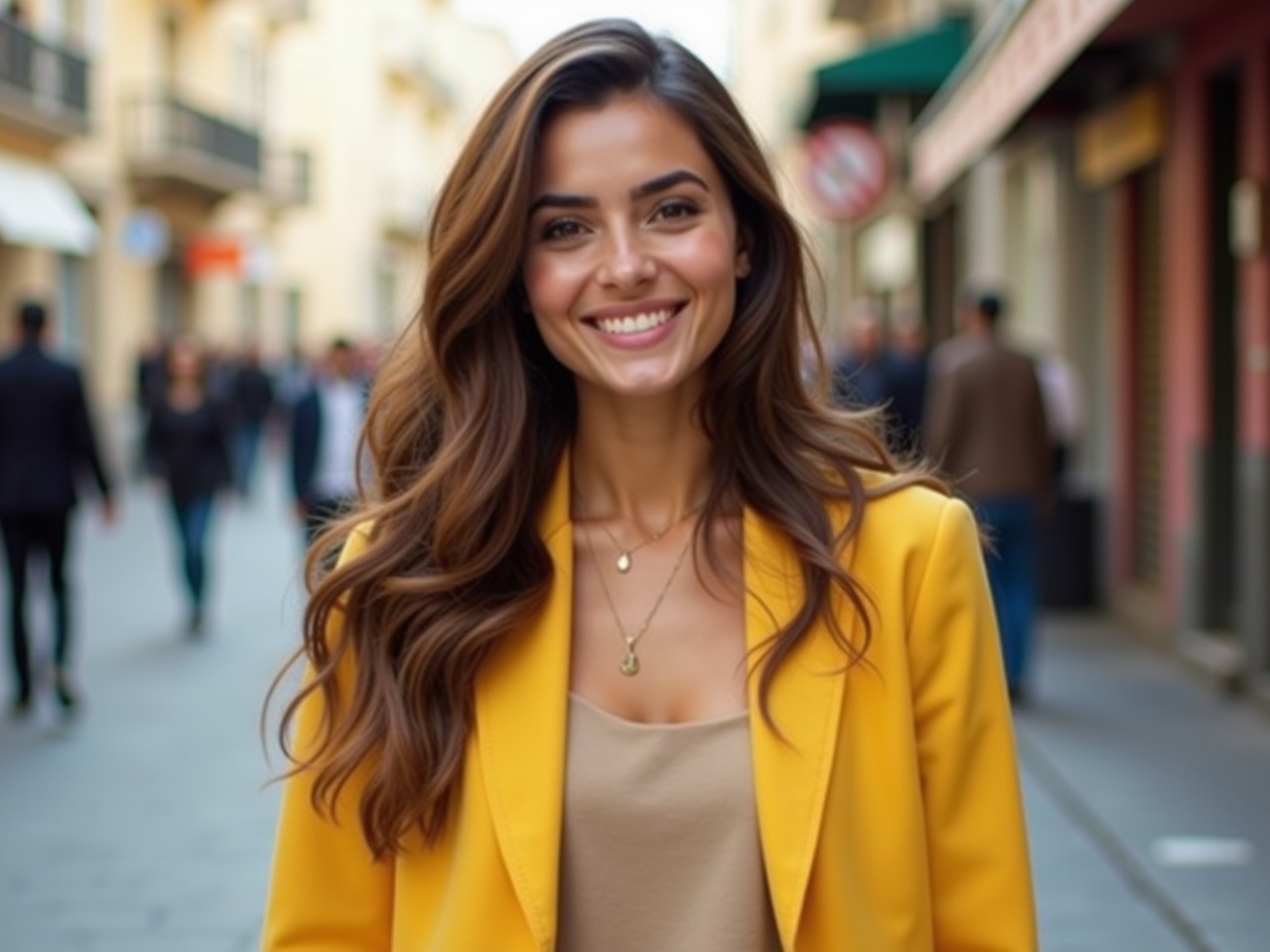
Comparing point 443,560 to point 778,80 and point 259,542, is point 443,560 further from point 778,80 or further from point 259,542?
point 778,80

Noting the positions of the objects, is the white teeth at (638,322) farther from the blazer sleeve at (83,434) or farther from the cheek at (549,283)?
the blazer sleeve at (83,434)

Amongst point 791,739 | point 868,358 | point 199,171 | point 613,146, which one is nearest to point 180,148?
point 199,171

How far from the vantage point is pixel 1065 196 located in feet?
49.2

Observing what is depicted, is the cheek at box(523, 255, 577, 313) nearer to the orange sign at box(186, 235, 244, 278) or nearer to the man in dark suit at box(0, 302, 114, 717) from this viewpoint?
the man in dark suit at box(0, 302, 114, 717)

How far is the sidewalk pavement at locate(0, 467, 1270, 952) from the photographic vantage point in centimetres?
609

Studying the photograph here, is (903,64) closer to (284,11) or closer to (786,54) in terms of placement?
(284,11)

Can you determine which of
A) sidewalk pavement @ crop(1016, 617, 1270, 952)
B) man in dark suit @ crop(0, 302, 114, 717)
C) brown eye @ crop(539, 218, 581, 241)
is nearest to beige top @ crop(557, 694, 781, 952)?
brown eye @ crop(539, 218, 581, 241)

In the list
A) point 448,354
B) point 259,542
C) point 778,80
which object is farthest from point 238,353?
point 448,354

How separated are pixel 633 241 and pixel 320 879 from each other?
81 centimetres

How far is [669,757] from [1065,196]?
13.2 meters

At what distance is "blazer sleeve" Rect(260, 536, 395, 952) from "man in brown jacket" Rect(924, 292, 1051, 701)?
804 centimetres

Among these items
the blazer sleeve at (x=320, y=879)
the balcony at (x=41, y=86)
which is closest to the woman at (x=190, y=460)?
the blazer sleeve at (x=320, y=879)

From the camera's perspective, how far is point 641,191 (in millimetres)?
2439

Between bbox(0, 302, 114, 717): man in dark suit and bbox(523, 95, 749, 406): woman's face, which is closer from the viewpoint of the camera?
bbox(523, 95, 749, 406): woman's face
